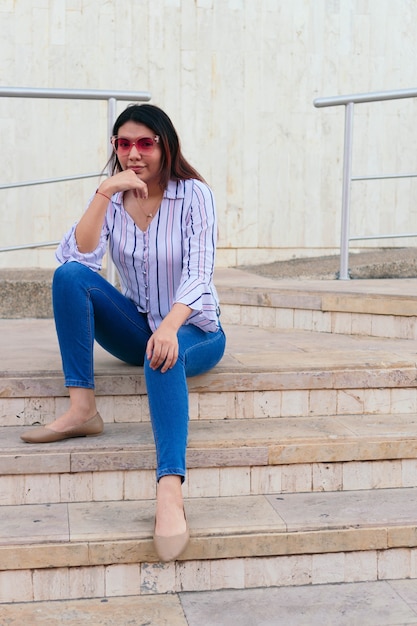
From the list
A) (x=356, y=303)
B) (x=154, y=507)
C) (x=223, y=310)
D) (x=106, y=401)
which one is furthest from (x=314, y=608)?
(x=223, y=310)

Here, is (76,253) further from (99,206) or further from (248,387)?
(248,387)

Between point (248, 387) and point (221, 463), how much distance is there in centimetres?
35

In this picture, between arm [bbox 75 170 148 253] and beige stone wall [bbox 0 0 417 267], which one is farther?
beige stone wall [bbox 0 0 417 267]

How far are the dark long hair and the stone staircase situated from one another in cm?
60

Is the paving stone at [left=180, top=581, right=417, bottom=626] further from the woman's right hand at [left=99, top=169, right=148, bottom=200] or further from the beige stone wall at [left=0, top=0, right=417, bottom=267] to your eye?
the beige stone wall at [left=0, top=0, right=417, bottom=267]

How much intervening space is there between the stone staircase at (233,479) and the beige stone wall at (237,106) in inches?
84.2

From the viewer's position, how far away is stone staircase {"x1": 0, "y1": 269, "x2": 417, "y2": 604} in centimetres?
212

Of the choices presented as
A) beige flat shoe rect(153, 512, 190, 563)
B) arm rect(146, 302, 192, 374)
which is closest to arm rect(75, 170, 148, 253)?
arm rect(146, 302, 192, 374)

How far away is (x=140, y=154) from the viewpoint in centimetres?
241

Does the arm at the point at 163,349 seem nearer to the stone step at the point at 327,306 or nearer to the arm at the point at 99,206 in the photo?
the arm at the point at 99,206

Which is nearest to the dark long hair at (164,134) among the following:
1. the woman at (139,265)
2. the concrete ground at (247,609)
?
the woman at (139,265)

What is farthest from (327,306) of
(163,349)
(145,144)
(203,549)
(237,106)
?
(237,106)

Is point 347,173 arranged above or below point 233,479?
above

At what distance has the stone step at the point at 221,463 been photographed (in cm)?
236
